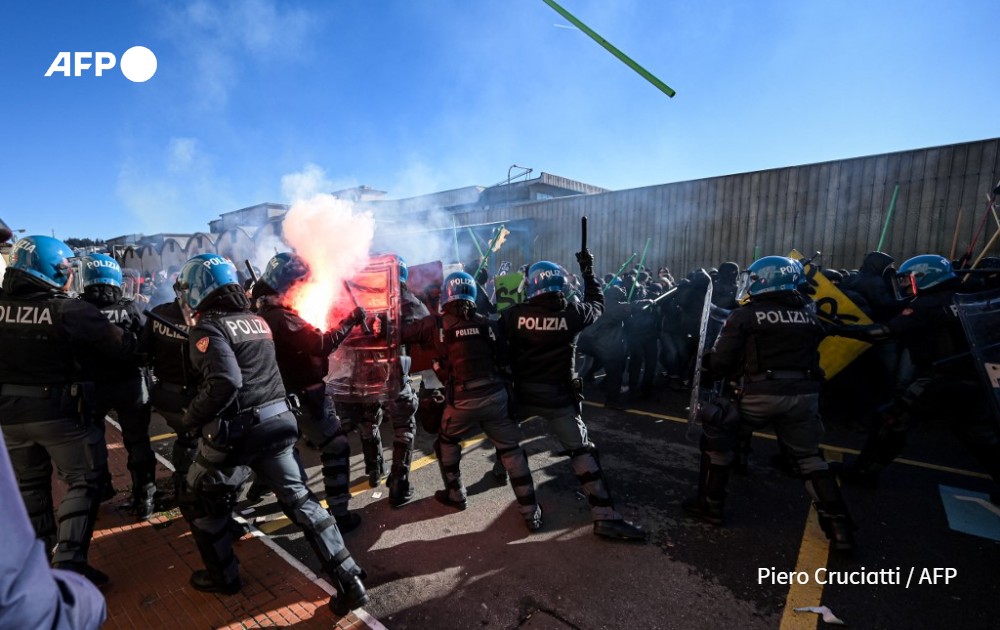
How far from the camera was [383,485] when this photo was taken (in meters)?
4.88

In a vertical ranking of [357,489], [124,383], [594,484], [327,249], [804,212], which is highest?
[804,212]

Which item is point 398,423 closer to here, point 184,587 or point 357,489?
point 357,489

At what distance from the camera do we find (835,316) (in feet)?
20.1

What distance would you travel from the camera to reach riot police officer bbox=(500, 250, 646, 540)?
151 inches

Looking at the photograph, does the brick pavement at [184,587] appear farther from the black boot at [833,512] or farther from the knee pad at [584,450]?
the black boot at [833,512]

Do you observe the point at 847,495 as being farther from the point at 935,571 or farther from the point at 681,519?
the point at 681,519

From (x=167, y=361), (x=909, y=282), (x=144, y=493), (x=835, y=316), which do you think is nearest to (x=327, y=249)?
(x=167, y=361)

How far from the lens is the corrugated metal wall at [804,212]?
11.4 meters

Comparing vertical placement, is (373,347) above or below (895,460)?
above

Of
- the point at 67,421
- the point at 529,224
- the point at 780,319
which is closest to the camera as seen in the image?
the point at 67,421

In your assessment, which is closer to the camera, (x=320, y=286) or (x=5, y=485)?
(x=5, y=485)

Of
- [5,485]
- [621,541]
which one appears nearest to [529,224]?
[621,541]

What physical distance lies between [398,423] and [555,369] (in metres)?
1.72

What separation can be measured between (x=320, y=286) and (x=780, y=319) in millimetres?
4149
